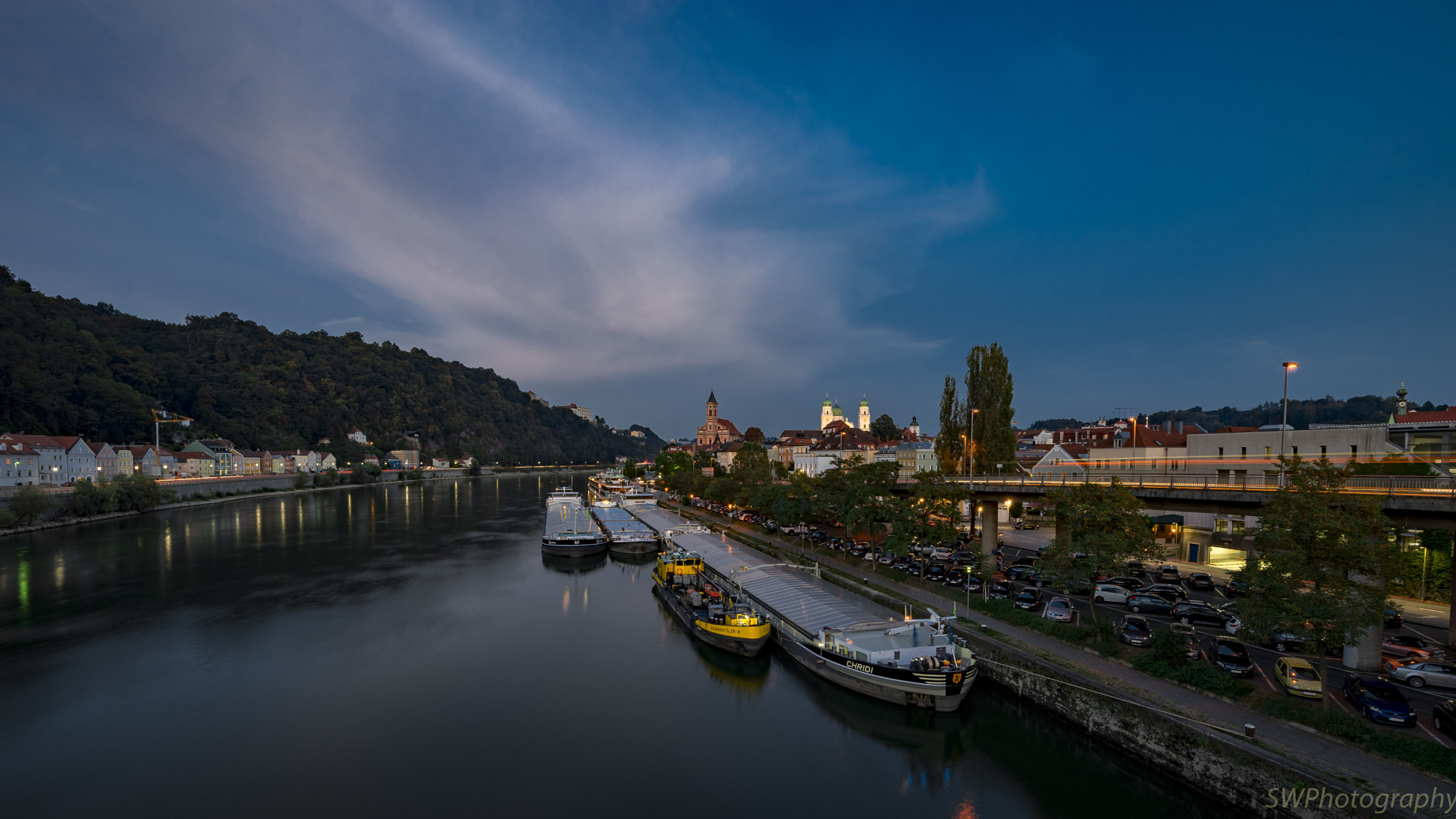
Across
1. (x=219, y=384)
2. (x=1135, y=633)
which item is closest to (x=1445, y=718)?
(x=1135, y=633)

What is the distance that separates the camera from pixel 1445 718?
472 inches

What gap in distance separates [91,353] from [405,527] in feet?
285

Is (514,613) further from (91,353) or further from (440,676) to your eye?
(91,353)

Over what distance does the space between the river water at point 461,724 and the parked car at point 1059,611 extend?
375 centimetres

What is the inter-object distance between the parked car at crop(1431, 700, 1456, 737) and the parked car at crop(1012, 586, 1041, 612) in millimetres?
10496

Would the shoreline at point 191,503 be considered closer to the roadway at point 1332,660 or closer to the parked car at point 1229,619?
the roadway at point 1332,660

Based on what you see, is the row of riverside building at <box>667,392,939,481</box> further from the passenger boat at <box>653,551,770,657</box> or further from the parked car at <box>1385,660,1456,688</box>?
the parked car at <box>1385,660,1456,688</box>

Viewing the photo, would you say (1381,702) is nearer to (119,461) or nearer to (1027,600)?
(1027,600)

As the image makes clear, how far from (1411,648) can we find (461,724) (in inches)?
1074

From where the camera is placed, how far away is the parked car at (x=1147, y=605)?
21.6 m

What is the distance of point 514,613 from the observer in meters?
30.0

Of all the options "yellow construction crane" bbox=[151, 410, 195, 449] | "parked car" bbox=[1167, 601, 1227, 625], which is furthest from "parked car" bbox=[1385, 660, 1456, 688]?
"yellow construction crane" bbox=[151, 410, 195, 449]

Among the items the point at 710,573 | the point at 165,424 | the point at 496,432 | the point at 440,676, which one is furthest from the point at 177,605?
the point at 496,432

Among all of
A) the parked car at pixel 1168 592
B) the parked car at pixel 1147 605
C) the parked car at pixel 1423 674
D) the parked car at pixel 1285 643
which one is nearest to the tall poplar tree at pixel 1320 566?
the parked car at pixel 1423 674
